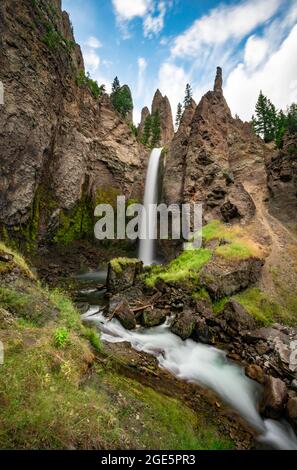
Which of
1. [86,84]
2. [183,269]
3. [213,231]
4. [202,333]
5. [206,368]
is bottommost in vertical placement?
[206,368]

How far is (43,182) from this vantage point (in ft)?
81.4

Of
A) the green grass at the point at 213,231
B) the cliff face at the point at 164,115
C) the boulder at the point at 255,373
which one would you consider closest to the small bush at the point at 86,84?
the green grass at the point at 213,231

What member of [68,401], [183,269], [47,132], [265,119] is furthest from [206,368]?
[265,119]

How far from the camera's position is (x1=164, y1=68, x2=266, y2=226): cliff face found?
28.2 metres

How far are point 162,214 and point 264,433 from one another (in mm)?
26003

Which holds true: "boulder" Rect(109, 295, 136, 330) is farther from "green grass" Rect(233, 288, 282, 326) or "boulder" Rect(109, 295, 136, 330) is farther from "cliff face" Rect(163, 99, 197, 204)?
"cliff face" Rect(163, 99, 197, 204)

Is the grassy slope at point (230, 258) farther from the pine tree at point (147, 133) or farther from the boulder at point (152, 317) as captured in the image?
the pine tree at point (147, 133)

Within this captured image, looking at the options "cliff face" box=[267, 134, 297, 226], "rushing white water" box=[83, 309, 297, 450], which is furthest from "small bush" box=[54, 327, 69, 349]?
"cliff face" box=[267, 134, 297, 226]

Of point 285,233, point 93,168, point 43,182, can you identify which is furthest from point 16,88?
point 285,233

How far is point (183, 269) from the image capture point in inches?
719

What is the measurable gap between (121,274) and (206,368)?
9.20 meters

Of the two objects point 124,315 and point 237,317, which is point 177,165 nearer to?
point 237,317
